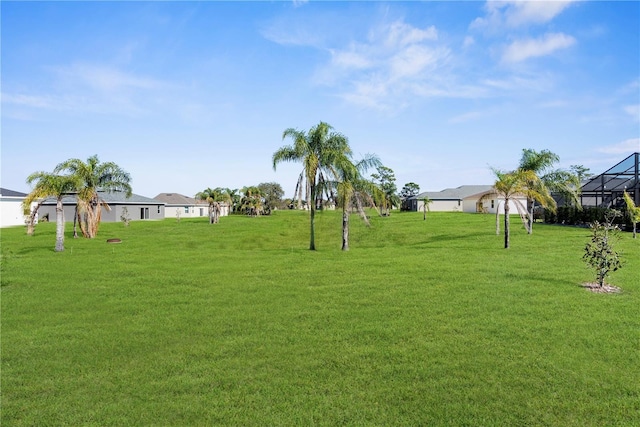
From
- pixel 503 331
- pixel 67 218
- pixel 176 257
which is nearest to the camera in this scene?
pixel 503 331

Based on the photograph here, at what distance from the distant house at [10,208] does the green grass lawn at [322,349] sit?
39.9 metres

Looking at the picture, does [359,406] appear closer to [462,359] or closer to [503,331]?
[462,359]

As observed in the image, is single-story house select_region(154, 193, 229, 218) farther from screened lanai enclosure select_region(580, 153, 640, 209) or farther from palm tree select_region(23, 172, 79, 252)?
screened lanai enclosure select_region(580, 153, 640, 209)

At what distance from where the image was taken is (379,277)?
13.5 metres

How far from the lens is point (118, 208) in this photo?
183ft

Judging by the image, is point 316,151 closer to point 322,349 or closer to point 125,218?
point 322,349

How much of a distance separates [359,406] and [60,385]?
467 cm

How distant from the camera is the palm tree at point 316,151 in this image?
869 inches

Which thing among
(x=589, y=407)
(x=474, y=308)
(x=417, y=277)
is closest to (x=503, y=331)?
(x=474, y=308)

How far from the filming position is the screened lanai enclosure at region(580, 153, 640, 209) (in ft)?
108

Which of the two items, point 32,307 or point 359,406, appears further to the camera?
point 32,307

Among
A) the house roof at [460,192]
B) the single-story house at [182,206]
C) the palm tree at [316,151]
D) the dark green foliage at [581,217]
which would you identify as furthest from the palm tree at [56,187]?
the house roof at [460,192]

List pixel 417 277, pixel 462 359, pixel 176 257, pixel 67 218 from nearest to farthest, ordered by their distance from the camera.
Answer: pixel 462 359, pixel 417 277, pixel 176 257, pixel 67 218

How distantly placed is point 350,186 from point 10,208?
45574mm
